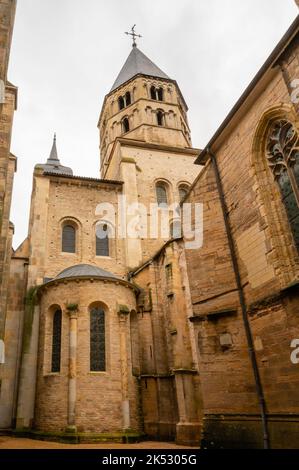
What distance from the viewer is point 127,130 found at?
28.2 meters

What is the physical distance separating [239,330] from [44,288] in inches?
409

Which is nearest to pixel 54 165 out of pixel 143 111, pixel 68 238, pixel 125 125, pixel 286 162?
pixel 125 125

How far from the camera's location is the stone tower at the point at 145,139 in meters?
22.8

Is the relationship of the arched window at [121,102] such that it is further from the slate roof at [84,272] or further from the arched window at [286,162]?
the arched window at [286,162]

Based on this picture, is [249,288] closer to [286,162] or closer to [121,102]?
[286,162]

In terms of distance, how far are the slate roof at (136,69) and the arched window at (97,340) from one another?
70.1 feet

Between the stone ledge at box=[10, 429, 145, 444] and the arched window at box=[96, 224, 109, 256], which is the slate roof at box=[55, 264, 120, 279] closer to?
the arched window at box=[96, 224, 109, 256]

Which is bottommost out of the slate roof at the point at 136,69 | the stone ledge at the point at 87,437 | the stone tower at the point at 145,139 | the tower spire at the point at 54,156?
the stone ledge at the point at 87,437

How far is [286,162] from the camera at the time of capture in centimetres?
819

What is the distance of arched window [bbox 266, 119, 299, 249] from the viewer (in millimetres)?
7898

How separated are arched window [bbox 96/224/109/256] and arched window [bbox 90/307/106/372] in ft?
17.8

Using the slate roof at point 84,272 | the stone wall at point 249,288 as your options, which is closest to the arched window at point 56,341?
the slate roof at point 84,272

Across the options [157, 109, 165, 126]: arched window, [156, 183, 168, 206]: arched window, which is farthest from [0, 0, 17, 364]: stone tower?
[157, 109, 165, 126]: arched window

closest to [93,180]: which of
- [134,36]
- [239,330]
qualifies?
[239,330]
